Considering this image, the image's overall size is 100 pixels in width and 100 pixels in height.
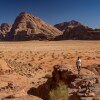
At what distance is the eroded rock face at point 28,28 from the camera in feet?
532

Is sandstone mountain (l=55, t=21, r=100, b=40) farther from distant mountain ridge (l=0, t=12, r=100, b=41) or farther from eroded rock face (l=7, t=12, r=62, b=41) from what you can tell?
eroded rock face (l=7, t=12, r=62, b=41)

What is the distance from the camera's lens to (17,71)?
2825 centimetres

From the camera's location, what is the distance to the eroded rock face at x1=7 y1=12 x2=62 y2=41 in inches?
6383

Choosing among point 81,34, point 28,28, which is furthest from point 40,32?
point 81,34

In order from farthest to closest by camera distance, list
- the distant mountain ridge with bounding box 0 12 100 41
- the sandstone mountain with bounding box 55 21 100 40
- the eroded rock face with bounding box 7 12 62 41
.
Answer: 1. the eroded rock face with bounding box 7 12 62 41
2. the distant mountain ridge with bounding box 0 12 100 41
3. the sandstone mountain with bounding box 55 21 100 40

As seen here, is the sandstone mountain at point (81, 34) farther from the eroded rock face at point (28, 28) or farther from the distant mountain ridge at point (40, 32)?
the eroded rock face at point (28, 28)

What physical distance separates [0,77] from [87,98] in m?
12.8

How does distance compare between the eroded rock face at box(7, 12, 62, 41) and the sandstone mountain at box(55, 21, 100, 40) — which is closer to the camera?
the sandstone mountain at box(55, 21, 100, 40)

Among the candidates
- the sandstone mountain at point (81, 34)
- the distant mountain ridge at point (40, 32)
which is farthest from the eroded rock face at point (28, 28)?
Result: the sandstone mountain at point (81, 34)

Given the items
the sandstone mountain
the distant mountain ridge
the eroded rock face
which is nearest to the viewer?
the sandstone mountain

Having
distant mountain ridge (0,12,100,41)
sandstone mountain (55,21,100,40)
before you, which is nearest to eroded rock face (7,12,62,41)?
distant mountain ridge (0,12,100,41)

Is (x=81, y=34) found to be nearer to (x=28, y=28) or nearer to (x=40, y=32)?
(x=40, y=32)

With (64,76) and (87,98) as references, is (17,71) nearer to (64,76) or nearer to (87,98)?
(64,76)

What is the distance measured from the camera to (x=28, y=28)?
176625 mm
